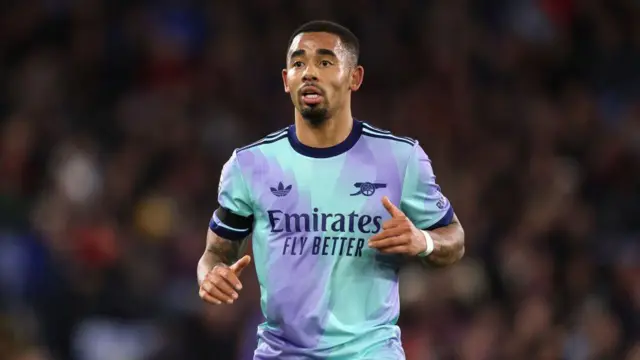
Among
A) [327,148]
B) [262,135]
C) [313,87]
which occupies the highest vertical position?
[262,135]

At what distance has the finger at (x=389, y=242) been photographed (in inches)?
196

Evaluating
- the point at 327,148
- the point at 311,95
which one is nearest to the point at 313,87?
the point at 311,95

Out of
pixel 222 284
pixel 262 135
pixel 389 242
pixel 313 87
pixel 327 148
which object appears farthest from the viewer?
pixel 262 135

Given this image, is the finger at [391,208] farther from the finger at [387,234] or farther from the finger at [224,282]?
the finger at [224,282]

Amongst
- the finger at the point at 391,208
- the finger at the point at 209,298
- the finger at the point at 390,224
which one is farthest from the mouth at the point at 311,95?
the finger at the point at 209,298

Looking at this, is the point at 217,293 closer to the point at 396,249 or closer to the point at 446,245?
the point at 396,249

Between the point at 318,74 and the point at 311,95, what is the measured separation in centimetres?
9

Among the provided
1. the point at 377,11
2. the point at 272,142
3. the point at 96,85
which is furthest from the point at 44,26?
the point at 272,142

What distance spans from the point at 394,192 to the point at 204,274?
2.83ft

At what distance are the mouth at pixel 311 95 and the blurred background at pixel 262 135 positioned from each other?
10.1 feet

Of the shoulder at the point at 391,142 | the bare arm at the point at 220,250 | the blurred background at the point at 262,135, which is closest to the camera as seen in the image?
the shoulder at the point at 391,142

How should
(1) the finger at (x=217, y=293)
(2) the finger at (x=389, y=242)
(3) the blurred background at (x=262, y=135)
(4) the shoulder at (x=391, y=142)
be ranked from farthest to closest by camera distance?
(3) the blurred background at (x=262, y=135) → (4) the shoulder at (x=391, y=142) → (1) the finger at (x=217, y=293) → (2) the finger at (x=389, y=242)

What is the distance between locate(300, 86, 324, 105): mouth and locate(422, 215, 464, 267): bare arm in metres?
0.73

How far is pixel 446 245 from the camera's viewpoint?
5.39 meters
